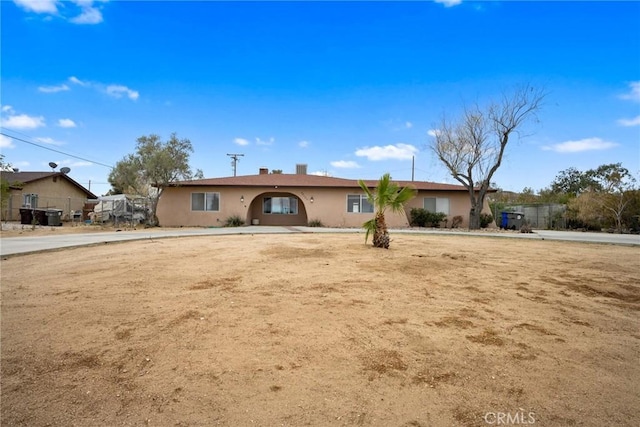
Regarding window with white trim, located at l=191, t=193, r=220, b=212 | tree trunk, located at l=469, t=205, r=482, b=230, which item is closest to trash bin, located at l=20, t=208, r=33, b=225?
window with white trim, located at l=191, t=193, r=220, b=212

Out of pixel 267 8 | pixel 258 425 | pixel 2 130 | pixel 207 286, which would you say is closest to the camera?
pixel 258 425

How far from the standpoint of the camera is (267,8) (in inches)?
477

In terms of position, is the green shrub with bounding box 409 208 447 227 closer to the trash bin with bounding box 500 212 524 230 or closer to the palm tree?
the trash bin with bounding box 500 212 524 230

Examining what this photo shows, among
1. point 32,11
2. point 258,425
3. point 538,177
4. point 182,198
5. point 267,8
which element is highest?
point 267,8

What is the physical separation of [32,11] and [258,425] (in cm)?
1419

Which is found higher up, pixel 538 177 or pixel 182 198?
pixel 538 177

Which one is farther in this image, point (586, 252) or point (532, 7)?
point (532, 7)

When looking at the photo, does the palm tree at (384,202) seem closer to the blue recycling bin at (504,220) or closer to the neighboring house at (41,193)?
the blue recycling bin at (504,220)

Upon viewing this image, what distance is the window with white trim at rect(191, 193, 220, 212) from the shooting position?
68.0ft

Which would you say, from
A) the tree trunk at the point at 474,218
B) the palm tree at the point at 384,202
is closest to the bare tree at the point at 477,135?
the tree trunk at the point at 474,218

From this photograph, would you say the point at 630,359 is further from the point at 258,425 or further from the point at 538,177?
the point at 538,177

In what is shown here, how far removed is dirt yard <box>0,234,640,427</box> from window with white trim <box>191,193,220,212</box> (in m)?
14.8

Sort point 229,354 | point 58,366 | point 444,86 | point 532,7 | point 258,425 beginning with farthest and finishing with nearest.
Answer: point 444,86
point 532,7
point 229,354
point 58,366
point 258,425

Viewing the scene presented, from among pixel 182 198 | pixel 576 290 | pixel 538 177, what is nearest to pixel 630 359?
pixel 576 290
